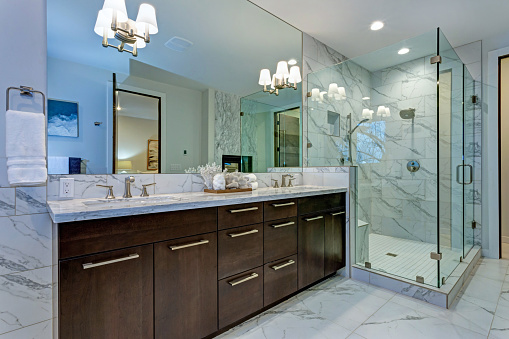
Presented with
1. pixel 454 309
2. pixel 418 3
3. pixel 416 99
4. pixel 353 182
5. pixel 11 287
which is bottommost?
pixel 454 309

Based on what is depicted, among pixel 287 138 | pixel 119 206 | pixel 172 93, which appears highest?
pixel 172 93

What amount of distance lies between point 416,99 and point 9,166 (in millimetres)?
3242

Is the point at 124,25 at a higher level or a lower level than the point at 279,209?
higher

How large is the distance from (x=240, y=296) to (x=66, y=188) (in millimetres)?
1237

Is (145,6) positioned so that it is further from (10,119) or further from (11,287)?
(11,287)

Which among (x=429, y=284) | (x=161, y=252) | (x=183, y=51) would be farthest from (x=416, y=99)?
(x=161, y=252)

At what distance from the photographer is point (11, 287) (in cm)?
119

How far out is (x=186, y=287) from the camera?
136 centimetres

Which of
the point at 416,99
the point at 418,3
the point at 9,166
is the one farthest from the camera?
the point at 416,99

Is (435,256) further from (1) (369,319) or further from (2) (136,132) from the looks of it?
(2) (136,132)

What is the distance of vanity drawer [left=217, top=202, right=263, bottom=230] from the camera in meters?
1.53

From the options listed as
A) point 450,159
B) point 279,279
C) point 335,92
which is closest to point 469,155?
point 450,159

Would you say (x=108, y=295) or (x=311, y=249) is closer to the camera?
(x=108, y=295)

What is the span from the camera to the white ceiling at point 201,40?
150cm
